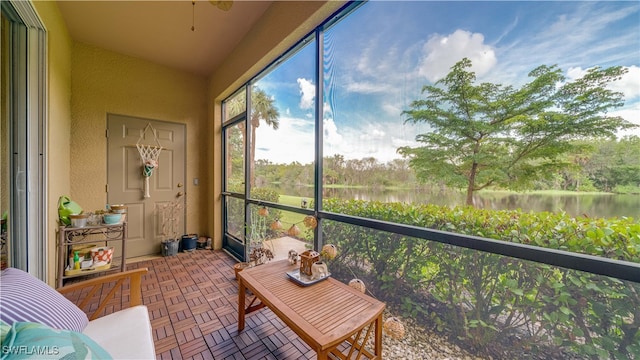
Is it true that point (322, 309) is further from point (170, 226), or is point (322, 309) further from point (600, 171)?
point (170, 226)

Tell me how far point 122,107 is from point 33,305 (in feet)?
10.7

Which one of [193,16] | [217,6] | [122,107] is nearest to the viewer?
[217,6]

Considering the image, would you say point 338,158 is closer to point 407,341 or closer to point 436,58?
point 436,58

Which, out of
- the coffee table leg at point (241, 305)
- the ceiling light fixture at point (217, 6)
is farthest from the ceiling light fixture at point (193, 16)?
the coffee table leg at point (241, 305)

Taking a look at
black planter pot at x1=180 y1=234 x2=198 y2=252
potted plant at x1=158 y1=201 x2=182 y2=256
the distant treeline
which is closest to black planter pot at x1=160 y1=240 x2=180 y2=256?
potted plant at x1=158 y1=201 x2=182 y2=256

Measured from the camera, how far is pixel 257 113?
3.02m

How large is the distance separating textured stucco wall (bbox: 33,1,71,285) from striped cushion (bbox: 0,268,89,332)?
1376 mm

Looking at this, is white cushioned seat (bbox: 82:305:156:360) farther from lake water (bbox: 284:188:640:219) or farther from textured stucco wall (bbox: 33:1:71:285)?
lake water (bbox: 284:188:640:219)

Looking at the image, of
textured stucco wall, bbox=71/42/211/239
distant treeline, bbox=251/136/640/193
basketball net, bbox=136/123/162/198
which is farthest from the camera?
basketball net, bbox=136/123/162/198

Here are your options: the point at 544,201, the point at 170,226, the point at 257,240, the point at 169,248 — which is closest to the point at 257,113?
the point at 257,240

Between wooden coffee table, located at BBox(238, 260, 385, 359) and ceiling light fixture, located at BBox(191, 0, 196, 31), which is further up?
ceiling light fixture, located at BBox(191, 0, 196, 31)

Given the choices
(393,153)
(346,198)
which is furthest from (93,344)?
(393,153)

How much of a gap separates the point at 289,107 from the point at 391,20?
1.32m

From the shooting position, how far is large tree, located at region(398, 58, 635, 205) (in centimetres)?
88
